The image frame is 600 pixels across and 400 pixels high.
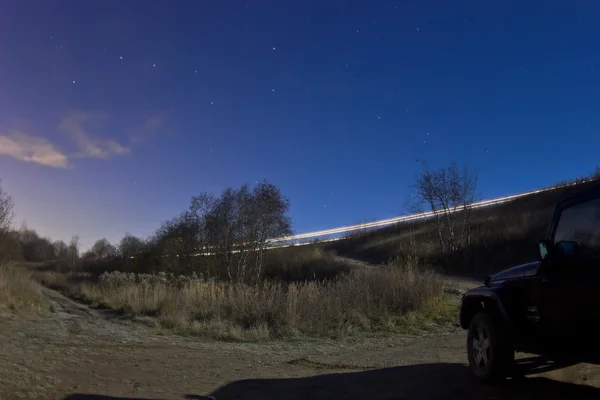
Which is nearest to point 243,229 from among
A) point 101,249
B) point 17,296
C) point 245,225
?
point 245,225

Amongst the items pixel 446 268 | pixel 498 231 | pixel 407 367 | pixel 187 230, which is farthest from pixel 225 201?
pixel 407 367

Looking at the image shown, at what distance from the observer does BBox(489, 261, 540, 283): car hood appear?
5.12 metres

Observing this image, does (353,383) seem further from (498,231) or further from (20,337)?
(498,231)

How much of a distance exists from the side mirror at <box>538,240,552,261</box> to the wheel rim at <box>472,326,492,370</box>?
1.21m

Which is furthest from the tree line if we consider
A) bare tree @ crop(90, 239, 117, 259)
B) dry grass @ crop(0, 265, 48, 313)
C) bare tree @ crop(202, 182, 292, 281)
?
bare tree @ crop(90, 239, 117, 259)

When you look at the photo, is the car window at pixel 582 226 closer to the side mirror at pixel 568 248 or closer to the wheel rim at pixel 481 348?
the side mirror at pixel 568 248

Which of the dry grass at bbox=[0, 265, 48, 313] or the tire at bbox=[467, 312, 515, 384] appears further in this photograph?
the dry grass at bbox=[0, 265, 48, 313]

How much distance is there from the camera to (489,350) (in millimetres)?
5422

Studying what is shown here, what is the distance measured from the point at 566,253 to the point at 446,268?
28.3 m

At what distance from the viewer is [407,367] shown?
24.3 ft

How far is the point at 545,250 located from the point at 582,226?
1.28 ft

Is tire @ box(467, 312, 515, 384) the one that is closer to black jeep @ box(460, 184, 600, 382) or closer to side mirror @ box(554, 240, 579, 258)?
black jeep @ box(460, 184, 600, 382)

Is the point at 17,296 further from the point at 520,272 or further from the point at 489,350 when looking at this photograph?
the point at 520,272

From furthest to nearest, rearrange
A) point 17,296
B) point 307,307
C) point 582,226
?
1. point 17,296
2. point 307,307
3. point 582,226
